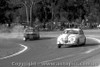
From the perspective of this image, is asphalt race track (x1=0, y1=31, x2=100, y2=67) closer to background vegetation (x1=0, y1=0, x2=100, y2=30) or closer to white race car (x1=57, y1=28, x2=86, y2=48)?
white race car (x1=57, y1=28, x2=86, y2=48)

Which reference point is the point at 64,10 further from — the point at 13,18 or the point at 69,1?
the point at 13,18

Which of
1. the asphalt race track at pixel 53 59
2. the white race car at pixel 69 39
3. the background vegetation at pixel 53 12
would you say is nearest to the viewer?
the asphalt race track at pixel 53 59

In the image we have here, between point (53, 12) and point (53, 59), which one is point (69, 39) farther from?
point (53, 12)

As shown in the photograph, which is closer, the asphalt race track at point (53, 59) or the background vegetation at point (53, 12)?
the asphalt race track at point (53, 59)

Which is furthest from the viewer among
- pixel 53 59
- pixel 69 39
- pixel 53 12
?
pixel 53 12

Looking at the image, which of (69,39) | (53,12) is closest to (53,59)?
(69,39)

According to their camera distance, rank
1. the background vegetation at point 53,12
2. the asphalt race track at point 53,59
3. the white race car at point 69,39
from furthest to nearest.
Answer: the background vegetation at point 53,12 → the white race car at point 69,39 → the asphalt race track at point 53,59

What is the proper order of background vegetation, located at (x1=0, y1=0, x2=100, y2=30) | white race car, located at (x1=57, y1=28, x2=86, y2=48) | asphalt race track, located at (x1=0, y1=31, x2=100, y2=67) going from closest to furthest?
asphalt race track, located at (x1=0, y1=31, x2=100, y2=67) < white race car, located at (x1=57, y1=28, x2=86, y2=48) < background vegetation, located at (x1=0, y1=0, x2=100, y2=30)

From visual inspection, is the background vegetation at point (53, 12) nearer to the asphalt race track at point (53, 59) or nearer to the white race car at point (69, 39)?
the white race car at point (69, 39)

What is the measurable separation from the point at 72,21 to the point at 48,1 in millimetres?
15706

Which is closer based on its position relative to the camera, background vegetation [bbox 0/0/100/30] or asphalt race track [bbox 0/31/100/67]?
asphalt race track [bbox 0/31/100/67]

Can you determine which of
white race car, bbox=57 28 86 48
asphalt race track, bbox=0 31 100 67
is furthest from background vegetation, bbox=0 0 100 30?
asphalt race track, bbox=0 31 100 67

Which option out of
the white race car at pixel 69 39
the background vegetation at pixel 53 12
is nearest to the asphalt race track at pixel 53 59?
the white race car at pixel 69 39

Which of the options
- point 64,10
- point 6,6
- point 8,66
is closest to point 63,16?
point 64,10
